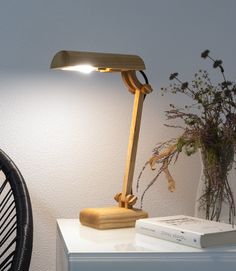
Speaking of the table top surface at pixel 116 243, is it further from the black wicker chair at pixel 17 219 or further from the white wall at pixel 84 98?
the white wall at pixel 84 98

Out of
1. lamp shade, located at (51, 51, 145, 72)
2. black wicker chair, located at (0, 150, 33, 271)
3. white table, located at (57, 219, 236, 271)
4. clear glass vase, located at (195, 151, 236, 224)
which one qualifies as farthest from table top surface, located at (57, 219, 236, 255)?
lamp shade, located at (51, 51, 145, 72)

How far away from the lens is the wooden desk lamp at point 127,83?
1.34 meters

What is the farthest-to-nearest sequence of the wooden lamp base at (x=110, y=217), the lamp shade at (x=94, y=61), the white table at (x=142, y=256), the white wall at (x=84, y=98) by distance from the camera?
the white wall at (x=84, y=98) → the wooden lamp base at (x=110, y=217) → the lamp shade at (x=94, y=61) → the white table at (x=142, y=256)

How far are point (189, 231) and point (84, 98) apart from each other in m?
0.65

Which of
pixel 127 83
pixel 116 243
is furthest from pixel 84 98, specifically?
pixel 116 243

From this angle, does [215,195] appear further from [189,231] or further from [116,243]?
[116,243]

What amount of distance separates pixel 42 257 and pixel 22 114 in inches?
19.2

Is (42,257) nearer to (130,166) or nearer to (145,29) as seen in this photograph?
(130,166)

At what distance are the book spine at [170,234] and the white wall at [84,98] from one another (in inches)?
13.6

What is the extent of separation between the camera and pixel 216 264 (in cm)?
119

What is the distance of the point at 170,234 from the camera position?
130 centimetres

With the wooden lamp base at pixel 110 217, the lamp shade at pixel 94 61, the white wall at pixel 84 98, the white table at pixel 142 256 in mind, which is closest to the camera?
the white table at pixel 142 256

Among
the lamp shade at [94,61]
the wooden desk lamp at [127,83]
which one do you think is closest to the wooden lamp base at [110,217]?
the wooden desk lamp at [127,83]

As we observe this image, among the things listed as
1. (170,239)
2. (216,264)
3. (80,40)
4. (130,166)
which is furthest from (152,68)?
(216,264)
